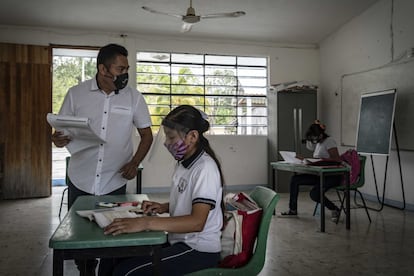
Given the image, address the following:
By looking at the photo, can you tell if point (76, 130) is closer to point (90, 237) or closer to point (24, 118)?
point (90, 237)

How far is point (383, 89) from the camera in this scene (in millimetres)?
5578

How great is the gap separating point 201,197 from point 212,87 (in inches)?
223

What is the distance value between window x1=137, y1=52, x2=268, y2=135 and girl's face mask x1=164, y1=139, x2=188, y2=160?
508 cm

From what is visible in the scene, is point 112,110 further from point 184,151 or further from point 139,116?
point 184,151

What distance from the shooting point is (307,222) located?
4512mm

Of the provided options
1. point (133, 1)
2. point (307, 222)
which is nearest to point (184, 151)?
point (307, 222)

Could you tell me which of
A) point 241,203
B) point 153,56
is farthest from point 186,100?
point 241,203

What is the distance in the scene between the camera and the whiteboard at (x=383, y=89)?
A: 5.08 meters

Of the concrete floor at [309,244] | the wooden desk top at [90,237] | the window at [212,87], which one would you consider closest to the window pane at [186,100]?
the window at [212,87]

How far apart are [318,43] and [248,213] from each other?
20.8 ft

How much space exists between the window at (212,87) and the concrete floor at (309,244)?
2.44 metres

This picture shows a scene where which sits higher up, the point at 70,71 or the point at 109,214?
the point at 70,71

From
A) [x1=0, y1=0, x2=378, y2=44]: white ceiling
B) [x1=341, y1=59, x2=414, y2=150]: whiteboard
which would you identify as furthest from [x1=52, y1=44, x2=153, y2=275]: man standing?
[x1=341, y1=59, x2=414, y2=150]: whiteboard

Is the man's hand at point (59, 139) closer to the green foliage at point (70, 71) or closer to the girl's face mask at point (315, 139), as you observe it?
the girl's face mask at point (315, 139)
